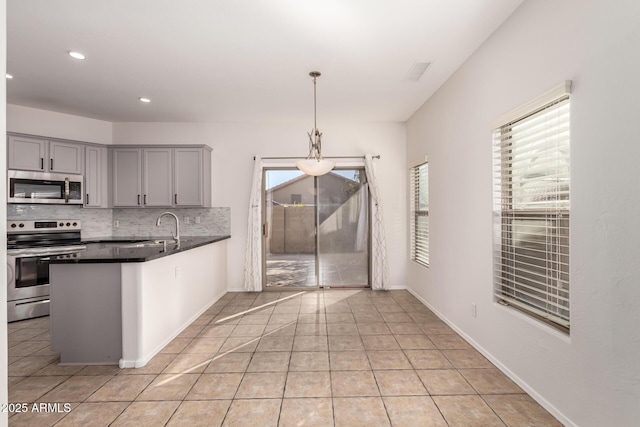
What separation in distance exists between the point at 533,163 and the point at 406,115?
113 inches

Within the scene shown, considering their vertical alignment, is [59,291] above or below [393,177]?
below

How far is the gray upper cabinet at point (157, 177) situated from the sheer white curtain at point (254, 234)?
1.18 metres

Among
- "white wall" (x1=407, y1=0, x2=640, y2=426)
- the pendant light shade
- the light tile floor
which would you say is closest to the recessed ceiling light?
the pendant light shade

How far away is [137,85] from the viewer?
12.0 ft

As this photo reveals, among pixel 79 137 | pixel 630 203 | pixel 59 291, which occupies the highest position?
pixel 79 137

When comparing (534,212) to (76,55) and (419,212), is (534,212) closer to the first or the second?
(419,212)

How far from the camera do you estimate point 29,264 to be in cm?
383

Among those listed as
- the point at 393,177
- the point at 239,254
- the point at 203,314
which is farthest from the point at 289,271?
the point at 393,177

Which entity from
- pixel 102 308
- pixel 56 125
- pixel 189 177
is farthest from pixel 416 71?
pixel 56 125

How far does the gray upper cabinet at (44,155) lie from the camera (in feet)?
13.1

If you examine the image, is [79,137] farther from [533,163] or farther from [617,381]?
[617,381]

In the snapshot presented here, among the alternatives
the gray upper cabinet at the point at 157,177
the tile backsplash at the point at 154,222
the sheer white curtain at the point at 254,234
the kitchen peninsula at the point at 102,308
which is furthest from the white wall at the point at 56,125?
the kitchen peninsula at the point at 102,308

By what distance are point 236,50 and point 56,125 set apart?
3348mm

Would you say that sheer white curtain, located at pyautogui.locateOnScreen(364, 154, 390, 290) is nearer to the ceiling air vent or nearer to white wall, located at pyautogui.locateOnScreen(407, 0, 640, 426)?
the ceiling air vent
